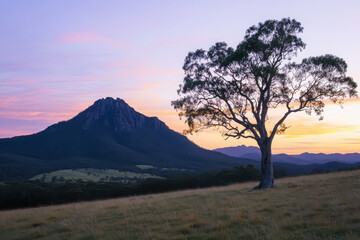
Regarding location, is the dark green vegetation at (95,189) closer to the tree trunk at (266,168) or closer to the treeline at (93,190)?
the treeline at (93,190)

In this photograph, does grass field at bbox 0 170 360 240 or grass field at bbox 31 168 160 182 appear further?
grass field at bbox 31 168 160 182

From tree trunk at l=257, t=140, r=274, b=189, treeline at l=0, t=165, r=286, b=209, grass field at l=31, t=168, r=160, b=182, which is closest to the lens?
tree trunk at l=257, t=140, r=274, b=189

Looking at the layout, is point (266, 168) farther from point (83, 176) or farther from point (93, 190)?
point (83, 176)

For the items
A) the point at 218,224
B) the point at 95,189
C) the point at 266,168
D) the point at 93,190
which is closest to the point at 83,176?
the point at 95,189

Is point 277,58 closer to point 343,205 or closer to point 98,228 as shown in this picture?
A: point 343,205

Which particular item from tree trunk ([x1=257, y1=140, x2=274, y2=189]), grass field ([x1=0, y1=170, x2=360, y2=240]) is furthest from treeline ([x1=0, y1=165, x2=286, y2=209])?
grass field ([x1=0, y1=170, x2=360, y2=240])

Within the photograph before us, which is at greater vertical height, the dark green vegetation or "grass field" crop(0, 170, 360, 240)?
"grass field" crop(0, 170, 360, 240)

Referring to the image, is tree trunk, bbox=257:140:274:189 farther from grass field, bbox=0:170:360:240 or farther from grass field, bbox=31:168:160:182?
grass field, bbox=31:168:160:182

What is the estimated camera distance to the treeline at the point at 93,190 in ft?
183

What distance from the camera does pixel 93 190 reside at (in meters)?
64.0

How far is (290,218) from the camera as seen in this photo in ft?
40.7

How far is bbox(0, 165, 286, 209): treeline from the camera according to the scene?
55750mm

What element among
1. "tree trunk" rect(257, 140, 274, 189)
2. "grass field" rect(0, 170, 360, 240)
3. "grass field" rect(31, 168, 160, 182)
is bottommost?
"grass field" rect(31, 168, 160, 182)

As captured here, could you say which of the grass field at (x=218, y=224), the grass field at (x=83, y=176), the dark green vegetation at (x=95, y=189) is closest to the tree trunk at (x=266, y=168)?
the grass field at (x=218, y=224)
